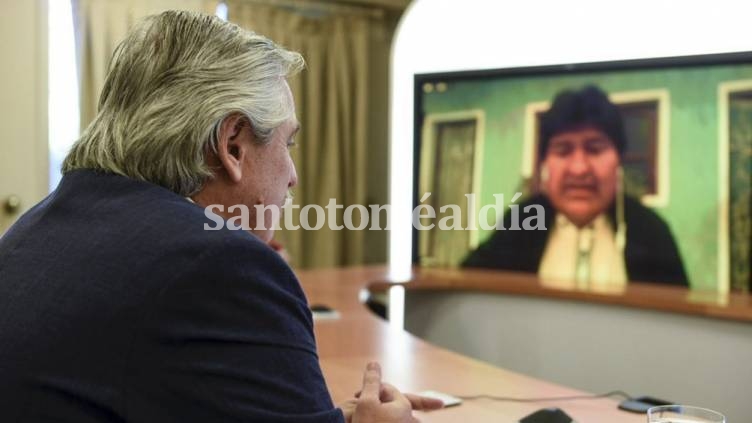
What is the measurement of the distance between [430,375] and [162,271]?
1.10m

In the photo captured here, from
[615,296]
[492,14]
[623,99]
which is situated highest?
[492,14]

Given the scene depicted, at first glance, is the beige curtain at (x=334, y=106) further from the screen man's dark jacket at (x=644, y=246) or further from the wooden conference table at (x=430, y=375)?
the wooden conference table at (x=430, y=375)

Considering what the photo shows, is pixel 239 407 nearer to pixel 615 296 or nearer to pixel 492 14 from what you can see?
pixel 615 296

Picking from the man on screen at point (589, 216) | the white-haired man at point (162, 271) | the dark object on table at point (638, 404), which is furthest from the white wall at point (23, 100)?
the dark object on table at point (638, 404)

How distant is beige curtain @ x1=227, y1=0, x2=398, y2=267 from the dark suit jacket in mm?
3036

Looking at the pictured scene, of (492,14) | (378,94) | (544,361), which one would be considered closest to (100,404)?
(544,361)

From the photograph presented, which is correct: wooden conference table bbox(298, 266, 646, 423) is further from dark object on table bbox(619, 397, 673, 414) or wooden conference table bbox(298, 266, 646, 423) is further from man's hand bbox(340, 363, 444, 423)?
man's hand bbox(340, 363, 444, 423)

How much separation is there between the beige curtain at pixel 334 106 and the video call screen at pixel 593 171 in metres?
0.45

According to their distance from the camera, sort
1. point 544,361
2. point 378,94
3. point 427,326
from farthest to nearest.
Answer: point 378,94, point 427,326, point 544,361

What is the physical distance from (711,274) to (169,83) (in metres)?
2.54

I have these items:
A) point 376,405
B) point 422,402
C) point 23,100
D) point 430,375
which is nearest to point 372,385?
point 376,405

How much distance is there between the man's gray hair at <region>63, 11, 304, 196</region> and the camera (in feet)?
3.28

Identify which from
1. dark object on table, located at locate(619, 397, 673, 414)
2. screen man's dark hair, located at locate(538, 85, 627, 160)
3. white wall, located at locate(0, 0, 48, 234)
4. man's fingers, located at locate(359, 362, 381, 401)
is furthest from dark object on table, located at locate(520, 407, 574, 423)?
white wall, located at locate(0, 0, 48, 234)

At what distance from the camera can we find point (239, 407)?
0.85 m
